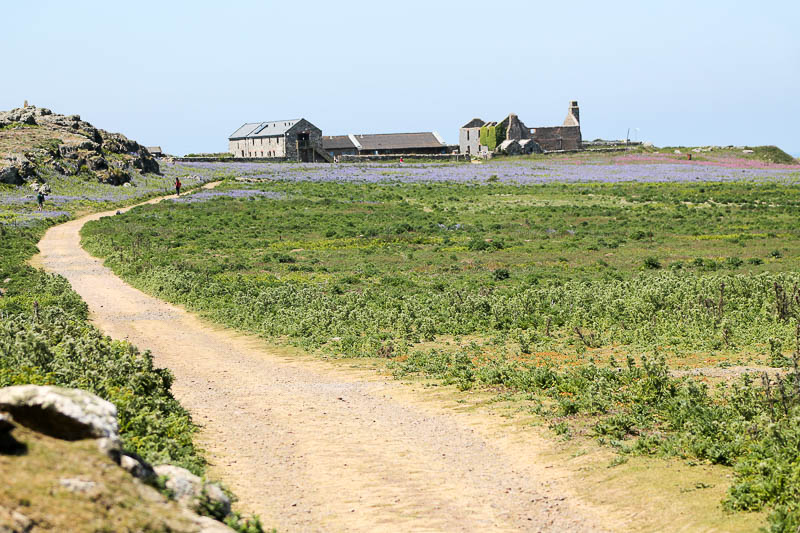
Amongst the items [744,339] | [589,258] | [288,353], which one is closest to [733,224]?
[589,258]

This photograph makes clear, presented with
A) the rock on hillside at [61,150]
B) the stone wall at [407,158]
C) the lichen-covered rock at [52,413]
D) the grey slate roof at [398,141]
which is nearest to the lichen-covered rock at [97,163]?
the rock on hillside at [61,150]

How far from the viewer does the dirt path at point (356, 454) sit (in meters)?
9.93

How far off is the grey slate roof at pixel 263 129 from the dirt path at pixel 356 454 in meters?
120

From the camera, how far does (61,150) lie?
8069 cm

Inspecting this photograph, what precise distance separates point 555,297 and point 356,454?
13621mm

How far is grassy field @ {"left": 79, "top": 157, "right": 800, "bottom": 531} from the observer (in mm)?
12758

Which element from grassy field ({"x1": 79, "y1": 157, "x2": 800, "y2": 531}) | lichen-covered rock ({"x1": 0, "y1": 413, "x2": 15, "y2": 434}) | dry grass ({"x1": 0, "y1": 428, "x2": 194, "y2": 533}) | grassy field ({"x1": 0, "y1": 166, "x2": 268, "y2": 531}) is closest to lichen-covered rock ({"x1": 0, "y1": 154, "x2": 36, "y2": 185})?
grassy field ({"x1": 79, "y1": 157, "x2": 800, "y2": 531})

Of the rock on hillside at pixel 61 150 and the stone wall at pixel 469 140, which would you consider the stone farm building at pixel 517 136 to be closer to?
the stone wall at pixel 469 140

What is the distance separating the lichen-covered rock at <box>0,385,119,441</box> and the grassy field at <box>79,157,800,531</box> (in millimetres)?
7280

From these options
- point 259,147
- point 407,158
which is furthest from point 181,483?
point 259,147

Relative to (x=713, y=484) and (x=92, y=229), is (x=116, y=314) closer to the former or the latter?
(x=713, y=484)

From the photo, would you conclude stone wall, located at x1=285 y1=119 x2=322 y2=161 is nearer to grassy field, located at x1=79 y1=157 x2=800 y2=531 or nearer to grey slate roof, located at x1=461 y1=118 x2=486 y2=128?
grey slate roof, located at x1=461 y1=118 x2=486 y2=128

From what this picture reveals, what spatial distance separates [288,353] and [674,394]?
967 centimetres

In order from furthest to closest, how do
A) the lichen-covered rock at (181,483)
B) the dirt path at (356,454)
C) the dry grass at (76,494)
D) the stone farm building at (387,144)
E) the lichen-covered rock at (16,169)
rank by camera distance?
1. the stone farm building at (387,144)
2. the lichen-covered rock at (16,169)
3. the dirt path at (356,454)
4. the lichen-covered rock at (181,483)
5. the dry grass at (76,494)
